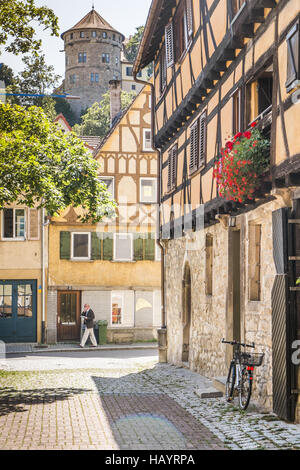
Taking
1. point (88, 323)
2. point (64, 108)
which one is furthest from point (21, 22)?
point (64, 108)

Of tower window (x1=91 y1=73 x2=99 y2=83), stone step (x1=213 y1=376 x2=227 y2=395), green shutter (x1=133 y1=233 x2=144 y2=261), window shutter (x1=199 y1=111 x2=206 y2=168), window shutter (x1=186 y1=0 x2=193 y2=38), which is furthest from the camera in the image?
tower window (x1=91 y1=73 x2=99 y2=83)

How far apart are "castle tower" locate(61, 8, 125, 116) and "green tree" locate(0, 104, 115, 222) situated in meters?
82.4

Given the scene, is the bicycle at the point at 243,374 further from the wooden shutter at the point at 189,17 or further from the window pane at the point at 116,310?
the window pane at the point at 116,310

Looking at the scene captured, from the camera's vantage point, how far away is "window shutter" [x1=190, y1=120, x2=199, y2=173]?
52.4 feet

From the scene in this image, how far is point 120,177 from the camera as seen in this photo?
3109 cm

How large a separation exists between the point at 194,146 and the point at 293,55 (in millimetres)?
7413

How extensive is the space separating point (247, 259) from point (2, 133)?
19.4 ft

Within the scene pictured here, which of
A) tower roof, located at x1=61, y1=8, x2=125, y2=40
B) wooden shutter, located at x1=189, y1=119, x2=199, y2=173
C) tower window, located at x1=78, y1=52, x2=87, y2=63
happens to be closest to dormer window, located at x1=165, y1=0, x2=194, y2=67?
wooden shutter, located at x1=189, y1=119, x2=199, y2=173

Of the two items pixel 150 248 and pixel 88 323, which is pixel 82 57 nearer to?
pixel 150 248

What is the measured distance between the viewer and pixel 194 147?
16250 mm

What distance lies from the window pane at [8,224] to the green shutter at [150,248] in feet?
19.5

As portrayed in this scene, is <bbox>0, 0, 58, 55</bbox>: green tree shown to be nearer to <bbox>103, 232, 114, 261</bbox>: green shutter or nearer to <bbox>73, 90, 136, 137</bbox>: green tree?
<bbox>103, 232, 114, 261</bbox>: green shutter

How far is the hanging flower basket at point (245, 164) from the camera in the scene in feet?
33.5

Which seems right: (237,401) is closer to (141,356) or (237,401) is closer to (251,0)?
(251,0)
